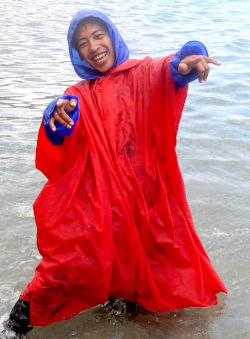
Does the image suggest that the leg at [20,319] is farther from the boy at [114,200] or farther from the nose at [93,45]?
the nose at [93,45]

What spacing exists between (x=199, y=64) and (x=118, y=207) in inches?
30.9

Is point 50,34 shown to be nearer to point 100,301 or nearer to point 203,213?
point 203,213

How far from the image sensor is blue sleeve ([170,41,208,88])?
2.43 meters

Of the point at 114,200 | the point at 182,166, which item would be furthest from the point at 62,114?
the point at 182,166

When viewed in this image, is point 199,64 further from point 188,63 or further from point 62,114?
point 62,114

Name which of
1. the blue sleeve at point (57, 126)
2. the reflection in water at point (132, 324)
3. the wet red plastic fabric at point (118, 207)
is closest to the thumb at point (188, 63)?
the wet red plastic fabric at point (118, 207)

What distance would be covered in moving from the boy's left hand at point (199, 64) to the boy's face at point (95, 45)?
0.54 meters

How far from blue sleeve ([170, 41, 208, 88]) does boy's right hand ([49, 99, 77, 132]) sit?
0.50 metres

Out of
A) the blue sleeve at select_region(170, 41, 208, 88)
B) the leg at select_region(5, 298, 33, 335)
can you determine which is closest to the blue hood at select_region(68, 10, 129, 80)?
the blue sleeve at select_region(170, 41, 208, 88)

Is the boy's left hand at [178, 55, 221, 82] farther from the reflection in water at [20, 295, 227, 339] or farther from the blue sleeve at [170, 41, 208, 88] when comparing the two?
the reflection in water at [20, 295, 227, 339]

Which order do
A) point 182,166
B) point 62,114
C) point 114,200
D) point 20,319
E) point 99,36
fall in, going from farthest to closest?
point 182,166, point 99,36, point 20,319, point 114,200, point 62,114

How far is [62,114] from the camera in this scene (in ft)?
7.77

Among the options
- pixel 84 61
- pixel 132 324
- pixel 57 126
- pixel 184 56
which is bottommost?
pixel 132 324

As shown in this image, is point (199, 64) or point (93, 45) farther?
point (93, 45)
